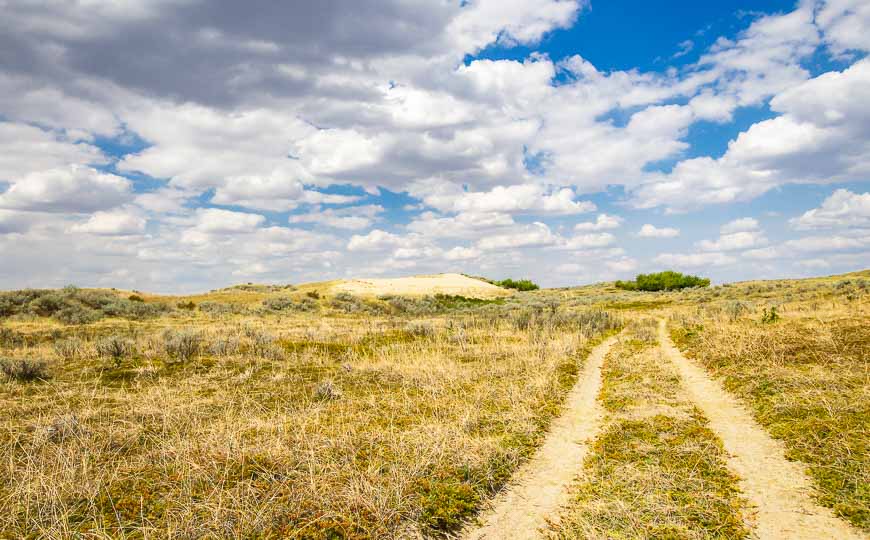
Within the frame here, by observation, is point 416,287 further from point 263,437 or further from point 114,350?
point 263,437

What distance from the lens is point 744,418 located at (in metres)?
10.6

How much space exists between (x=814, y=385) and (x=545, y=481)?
29.1ft

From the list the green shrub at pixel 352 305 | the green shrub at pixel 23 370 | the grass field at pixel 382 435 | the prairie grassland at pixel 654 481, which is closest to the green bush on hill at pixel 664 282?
the green shrub at pixel 352 305

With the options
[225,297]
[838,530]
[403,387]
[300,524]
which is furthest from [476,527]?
[225,297]

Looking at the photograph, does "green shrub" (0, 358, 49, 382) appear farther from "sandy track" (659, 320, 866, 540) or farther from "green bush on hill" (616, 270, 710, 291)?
"green bush on hill" (616, 270, 710, 291)

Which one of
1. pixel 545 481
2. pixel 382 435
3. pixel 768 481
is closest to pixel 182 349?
pixel 382 435

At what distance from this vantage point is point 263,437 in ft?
29.2

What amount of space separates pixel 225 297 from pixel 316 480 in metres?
56.4

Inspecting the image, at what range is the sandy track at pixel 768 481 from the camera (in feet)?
19.8

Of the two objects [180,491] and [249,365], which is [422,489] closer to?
[180,491]

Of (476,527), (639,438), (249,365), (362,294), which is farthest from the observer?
(362,294)

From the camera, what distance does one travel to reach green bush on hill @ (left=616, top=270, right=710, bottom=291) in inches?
3691

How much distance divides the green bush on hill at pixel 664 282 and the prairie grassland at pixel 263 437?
84887mm

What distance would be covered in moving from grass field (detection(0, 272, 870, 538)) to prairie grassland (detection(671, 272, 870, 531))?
2.1 inches
